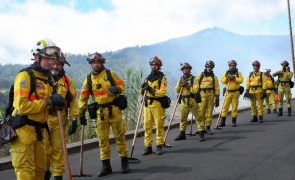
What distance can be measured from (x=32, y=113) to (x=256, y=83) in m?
11.5

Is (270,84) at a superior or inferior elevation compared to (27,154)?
superior

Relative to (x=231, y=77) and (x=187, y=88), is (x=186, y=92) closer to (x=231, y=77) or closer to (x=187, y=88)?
(x=187, y=88)

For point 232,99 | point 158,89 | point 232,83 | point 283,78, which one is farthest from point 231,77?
point 158,89

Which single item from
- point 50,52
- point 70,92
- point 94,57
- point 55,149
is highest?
point 94,57

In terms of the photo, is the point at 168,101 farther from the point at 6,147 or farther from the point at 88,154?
the point at 6,147

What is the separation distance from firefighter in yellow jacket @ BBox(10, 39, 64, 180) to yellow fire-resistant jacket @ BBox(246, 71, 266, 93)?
36.3 feet

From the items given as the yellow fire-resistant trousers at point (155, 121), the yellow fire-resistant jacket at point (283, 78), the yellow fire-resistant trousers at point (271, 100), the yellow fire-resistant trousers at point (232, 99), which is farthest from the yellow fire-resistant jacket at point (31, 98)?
the yellow fire-resistant trousers at point (271, 100)

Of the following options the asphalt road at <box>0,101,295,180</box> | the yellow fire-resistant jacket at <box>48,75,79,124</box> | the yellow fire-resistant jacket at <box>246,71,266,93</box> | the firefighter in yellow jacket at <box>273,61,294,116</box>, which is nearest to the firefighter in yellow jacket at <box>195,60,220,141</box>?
the asphalt road at <box>0,101,295,180</box>

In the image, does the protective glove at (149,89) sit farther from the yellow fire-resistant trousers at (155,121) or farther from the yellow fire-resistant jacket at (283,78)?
the yellow fire-resistant jacket at (283,78)

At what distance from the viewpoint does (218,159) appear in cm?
895

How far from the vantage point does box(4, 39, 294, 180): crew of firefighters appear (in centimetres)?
507

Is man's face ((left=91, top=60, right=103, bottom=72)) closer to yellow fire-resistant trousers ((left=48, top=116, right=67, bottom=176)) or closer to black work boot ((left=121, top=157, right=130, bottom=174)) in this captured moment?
yellow fire-resistant trousers ((left=48, top=116, right=67, bottom=176))

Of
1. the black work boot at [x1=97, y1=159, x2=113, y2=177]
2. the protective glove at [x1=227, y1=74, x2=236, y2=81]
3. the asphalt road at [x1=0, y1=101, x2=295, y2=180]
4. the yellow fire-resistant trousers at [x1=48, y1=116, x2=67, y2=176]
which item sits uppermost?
the protective glove at [x1=227, y1=74, x2=236, y2=81]

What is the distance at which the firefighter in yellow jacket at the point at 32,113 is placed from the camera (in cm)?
499
